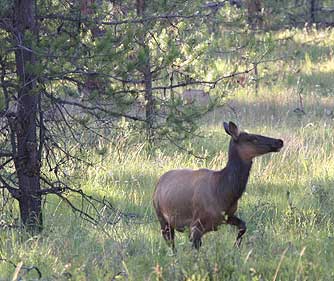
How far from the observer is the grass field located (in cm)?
584

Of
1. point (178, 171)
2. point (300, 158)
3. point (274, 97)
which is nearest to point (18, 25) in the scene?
point (178, 171)

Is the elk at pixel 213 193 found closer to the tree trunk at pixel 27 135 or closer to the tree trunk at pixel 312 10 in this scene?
the tree trunk at pixel 27 135

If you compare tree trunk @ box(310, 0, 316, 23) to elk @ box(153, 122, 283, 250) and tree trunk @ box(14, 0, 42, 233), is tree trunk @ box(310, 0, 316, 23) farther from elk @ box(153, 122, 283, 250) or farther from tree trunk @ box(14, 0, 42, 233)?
elk @ box(153, 122, 283, 250)

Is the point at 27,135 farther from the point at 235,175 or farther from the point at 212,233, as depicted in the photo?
the point at 235,175

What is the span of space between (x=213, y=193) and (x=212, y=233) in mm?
654

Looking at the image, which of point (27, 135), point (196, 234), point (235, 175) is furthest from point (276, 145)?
point (27, 135)

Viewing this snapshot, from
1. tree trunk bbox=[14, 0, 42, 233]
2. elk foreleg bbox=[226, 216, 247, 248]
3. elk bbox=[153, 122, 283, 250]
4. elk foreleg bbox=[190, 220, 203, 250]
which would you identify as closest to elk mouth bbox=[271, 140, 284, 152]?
elk bbox=[153, 122, 283, 250]

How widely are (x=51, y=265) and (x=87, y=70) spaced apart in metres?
1.54

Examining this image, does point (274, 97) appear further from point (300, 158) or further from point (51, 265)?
point (51, 265)

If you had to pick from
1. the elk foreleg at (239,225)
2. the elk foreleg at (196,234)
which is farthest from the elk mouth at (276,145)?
the elk foreleg at (196,234)

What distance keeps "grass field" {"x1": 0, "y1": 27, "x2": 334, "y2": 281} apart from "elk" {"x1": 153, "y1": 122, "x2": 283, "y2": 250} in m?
0.16

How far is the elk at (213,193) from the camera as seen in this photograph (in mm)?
6543

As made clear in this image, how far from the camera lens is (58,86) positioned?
7336 millimetres

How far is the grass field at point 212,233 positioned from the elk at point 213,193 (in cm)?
16
